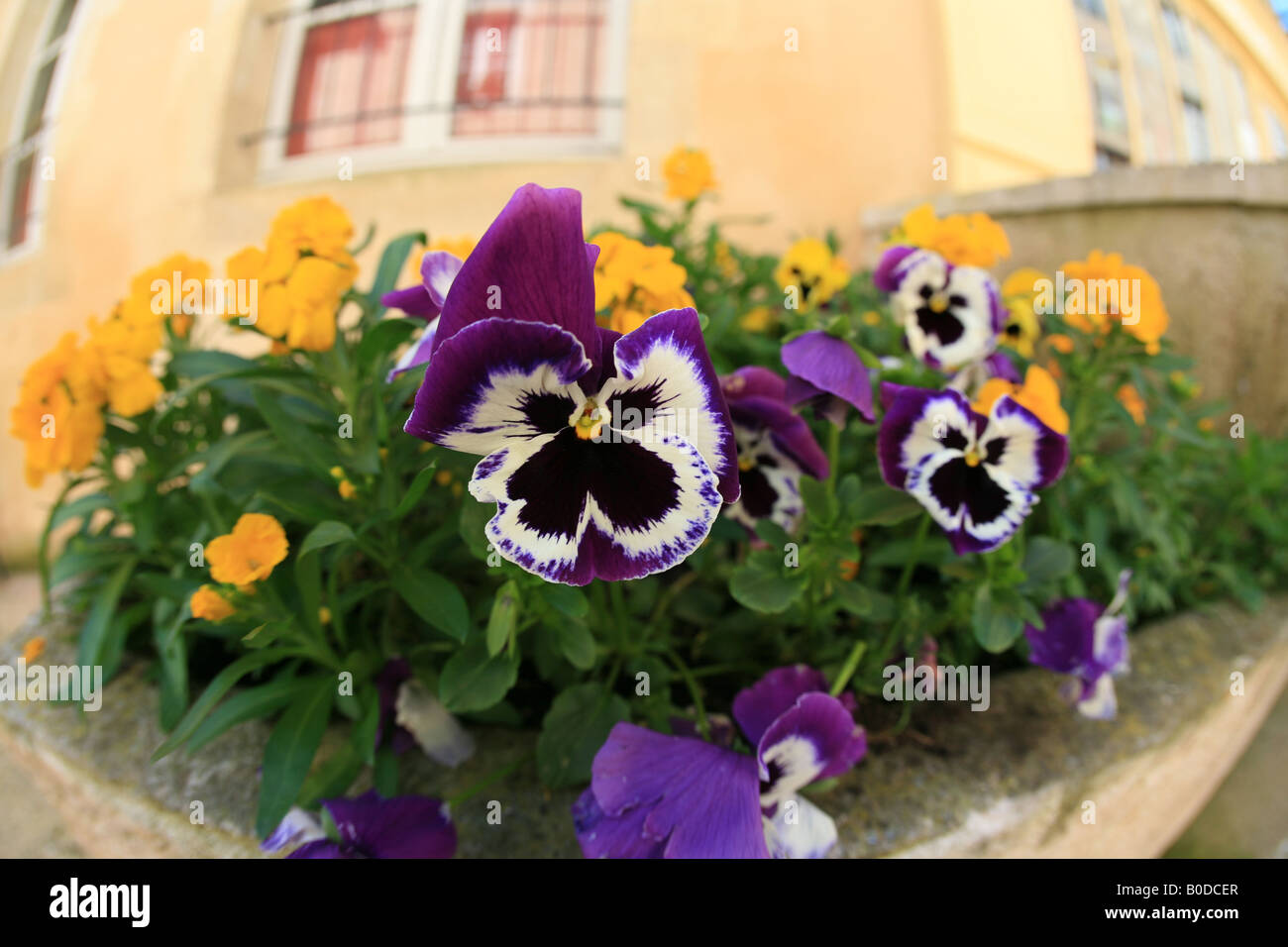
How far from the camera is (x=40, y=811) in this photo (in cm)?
160

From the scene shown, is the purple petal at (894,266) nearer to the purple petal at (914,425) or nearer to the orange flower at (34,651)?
the purple petal at (914,425)

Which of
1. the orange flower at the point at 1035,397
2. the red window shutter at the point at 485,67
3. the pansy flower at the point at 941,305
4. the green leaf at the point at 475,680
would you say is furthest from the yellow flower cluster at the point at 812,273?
the red window shutter at the point at 485,67

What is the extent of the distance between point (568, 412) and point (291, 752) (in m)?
0.56

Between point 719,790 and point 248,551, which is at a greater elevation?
point 248,551

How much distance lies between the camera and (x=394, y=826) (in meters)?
0.73

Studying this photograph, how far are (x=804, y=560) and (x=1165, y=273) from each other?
6.06 ft

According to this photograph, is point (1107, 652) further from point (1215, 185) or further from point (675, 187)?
point (1215, 185)

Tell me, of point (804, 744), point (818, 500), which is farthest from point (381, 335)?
point (804, 744)

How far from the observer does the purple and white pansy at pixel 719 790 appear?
0.62m

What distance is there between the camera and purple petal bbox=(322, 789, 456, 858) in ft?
2.32

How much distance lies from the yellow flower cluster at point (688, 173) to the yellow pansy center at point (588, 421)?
3.65 ft

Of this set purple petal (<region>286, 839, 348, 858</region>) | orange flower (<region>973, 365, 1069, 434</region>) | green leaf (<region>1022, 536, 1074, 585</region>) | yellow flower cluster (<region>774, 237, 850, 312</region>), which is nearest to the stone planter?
purple petal (<region>286, 839, 348, 858</region>)

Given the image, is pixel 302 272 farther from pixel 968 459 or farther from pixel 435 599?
pixel 968 459

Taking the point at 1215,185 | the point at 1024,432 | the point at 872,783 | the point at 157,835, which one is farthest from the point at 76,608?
the point at 1215,185
